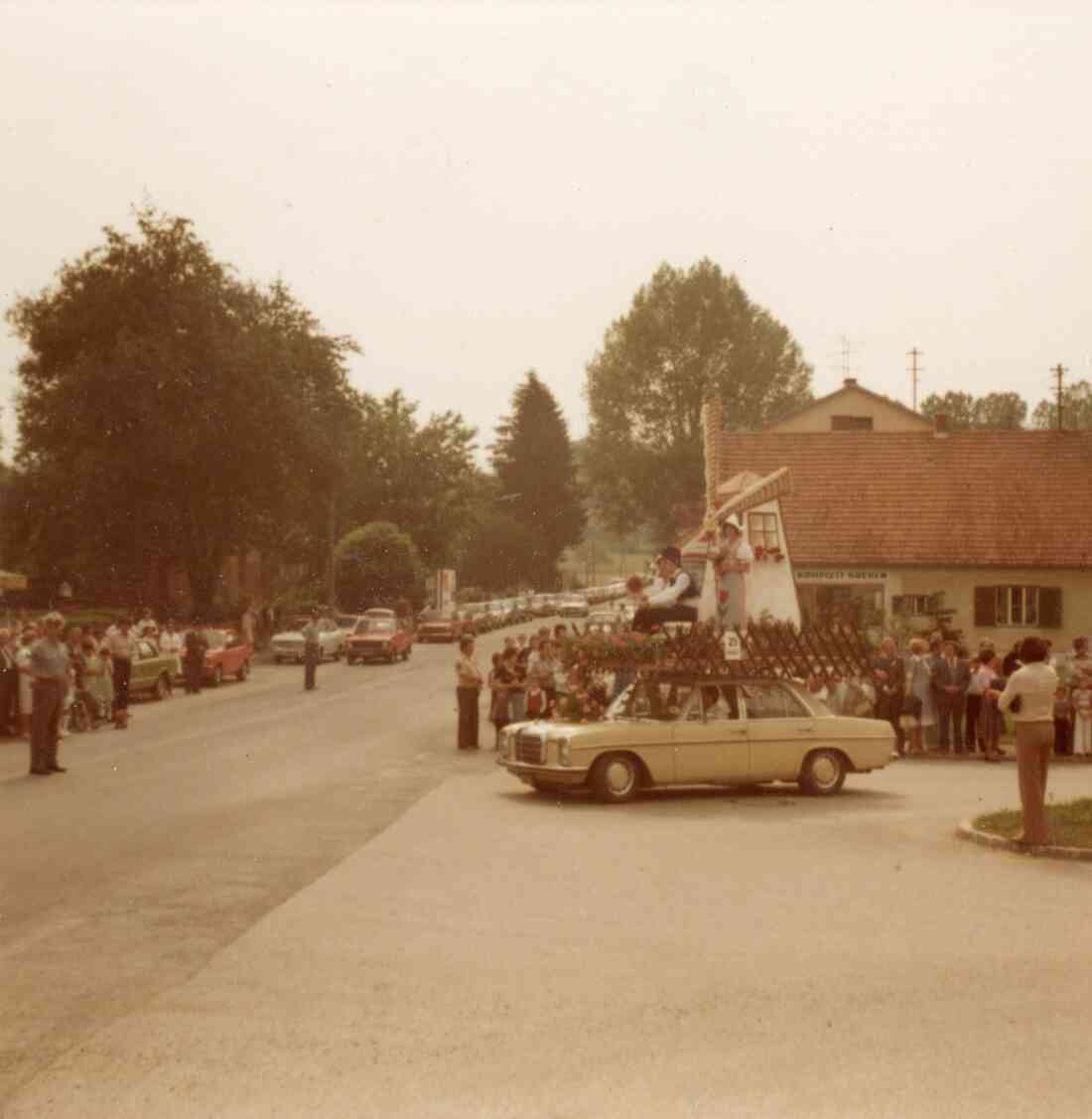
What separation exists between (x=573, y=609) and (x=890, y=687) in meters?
69.8

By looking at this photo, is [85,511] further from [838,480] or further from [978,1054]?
[978,1054]

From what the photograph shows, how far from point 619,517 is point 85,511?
Answer: 1541 inches

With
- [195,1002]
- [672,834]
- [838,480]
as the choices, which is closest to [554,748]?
[672,834]

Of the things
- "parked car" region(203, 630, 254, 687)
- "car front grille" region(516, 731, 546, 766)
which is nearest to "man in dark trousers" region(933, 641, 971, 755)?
"car front grille" region(516, 731, 546, 766)

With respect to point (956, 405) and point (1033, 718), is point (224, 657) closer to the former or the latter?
point (1033, 718)

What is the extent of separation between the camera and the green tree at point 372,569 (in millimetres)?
82250

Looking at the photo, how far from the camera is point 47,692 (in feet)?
74.9

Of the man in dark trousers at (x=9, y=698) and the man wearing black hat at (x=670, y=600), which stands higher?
the man wearing black hat at (x=670, y=600)

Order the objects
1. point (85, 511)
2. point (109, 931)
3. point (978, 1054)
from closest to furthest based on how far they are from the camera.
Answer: point (978, 1054) → point (109, 931) → point (85, 511)

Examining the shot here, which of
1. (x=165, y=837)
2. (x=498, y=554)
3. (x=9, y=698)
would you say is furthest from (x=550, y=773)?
(x=498, y=554)

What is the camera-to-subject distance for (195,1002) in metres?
9.17

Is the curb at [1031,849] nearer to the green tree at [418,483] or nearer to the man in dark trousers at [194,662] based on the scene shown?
the man in dark trousers at [194,662]

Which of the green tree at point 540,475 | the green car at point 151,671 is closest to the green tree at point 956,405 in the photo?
the green tree at point 540,475

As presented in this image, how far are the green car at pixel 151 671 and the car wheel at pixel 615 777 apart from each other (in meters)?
20.3
